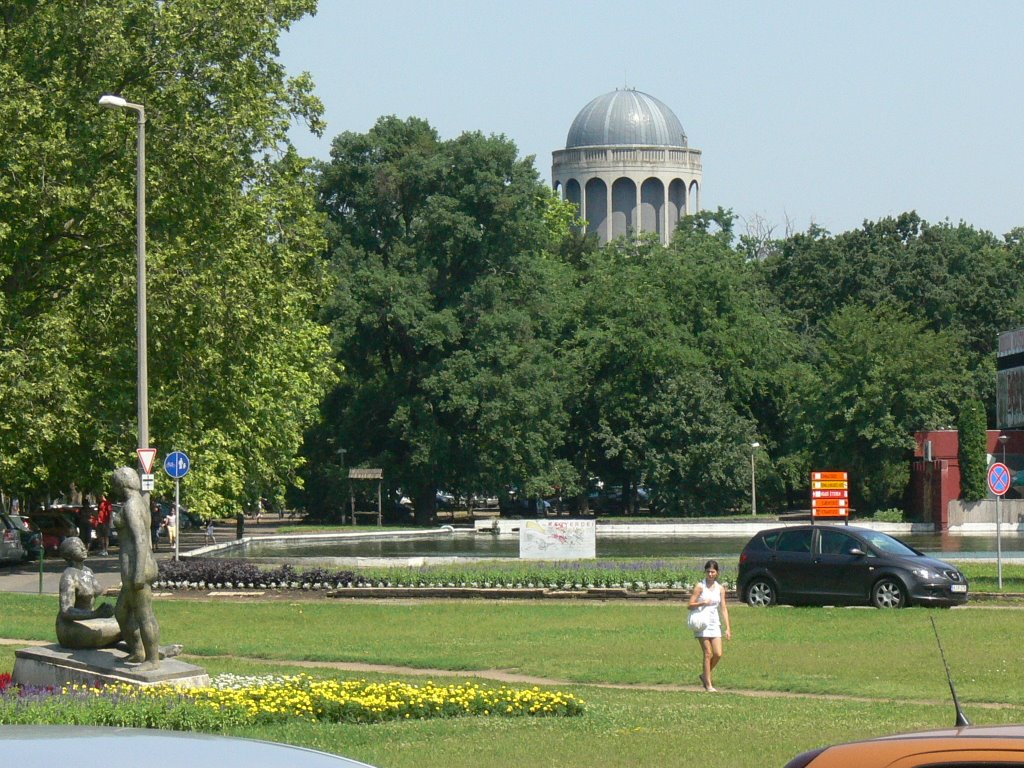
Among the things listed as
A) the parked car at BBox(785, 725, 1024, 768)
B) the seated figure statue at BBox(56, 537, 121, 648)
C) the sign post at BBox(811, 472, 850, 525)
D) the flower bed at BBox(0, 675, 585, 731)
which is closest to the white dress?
the flower bed at BBox(0, 675, 585, 731)

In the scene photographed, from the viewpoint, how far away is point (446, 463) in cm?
7038

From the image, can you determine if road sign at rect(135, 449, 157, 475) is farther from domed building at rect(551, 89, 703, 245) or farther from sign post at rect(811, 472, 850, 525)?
domed building at rect(551, 89, 703, 245)

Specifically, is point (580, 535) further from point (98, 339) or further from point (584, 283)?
point (584, 283)

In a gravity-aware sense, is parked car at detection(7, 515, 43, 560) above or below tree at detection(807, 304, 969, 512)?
below

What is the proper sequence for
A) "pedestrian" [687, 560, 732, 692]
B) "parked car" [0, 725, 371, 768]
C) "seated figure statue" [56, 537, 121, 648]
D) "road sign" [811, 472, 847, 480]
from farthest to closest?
"road sign" [811, 472, 847, 480]
"pedestrian" [687, 560, 732, 692]
"seated figure statue" [56, 537, 121, 648]
"parked car" [0, 725, 371, 768]

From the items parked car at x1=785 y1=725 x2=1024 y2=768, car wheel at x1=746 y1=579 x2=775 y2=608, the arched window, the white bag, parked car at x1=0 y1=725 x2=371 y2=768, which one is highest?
the arched window

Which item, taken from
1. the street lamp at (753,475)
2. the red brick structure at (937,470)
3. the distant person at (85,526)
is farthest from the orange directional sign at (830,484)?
the street lamp at (753,475)

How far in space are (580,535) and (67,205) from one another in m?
14.4

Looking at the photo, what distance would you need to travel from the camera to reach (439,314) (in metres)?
69.6

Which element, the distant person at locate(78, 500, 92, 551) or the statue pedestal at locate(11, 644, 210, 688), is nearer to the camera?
the statue pedestal at locate(11, 644, 210, 688)

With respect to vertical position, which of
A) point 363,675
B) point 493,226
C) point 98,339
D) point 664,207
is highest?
point 664,207

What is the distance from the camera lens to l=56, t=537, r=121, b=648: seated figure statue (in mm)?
15523

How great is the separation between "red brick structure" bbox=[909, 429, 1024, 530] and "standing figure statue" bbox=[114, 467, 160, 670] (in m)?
57.2

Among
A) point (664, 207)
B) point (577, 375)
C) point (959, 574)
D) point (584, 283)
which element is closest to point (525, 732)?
point (959, 574)
